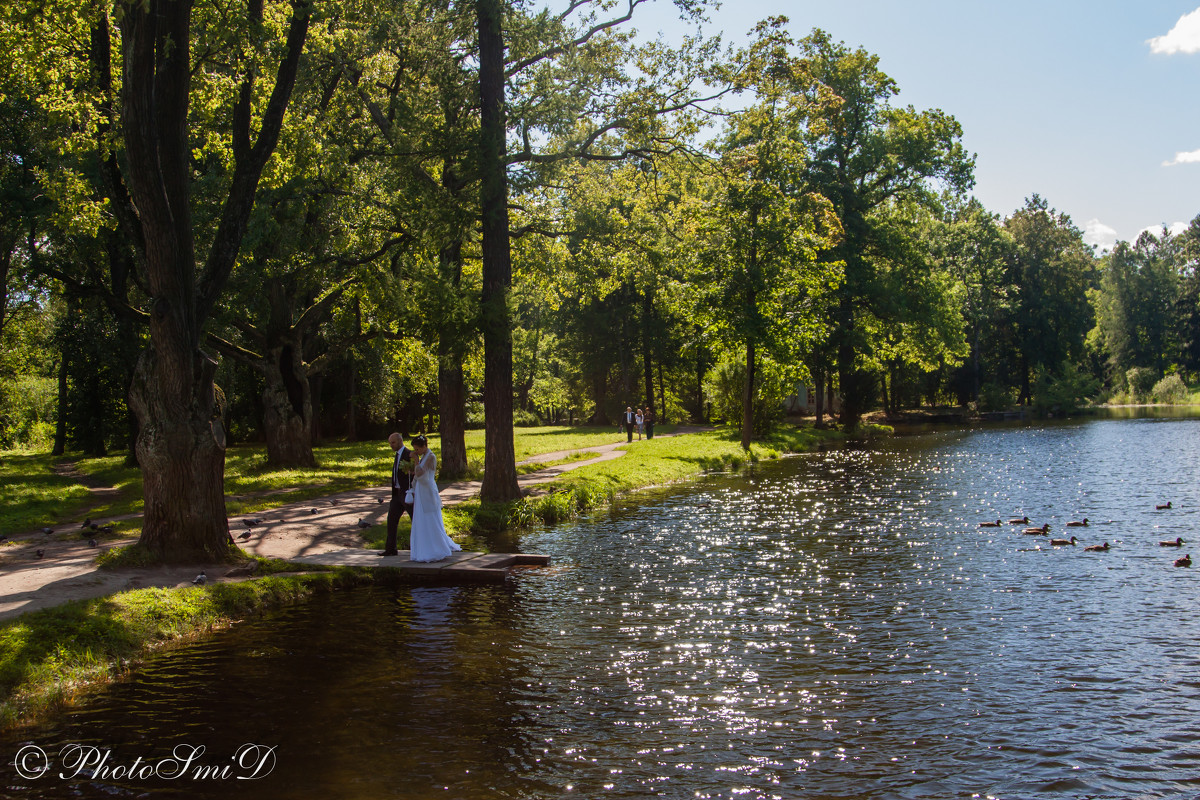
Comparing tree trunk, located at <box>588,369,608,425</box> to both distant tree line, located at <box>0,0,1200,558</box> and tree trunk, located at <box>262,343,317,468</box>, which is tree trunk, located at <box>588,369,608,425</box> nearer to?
distant tree line, located at <box>0,0,1200,558</box>

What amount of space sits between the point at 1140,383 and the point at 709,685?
89.1 metres

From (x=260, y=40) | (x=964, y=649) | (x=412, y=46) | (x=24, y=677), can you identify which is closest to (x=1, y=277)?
(x=412, y=46)

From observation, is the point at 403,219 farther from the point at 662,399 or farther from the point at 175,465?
the point at 662,399

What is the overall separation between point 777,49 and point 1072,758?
17.3 m

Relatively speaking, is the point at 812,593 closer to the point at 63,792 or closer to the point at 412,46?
the point at 63,792

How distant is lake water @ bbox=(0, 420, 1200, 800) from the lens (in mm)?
6793

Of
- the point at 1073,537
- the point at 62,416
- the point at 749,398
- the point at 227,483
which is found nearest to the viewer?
the point at 1073,537

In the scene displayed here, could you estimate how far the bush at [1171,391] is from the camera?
7738 centimetres

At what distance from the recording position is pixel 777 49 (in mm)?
19859

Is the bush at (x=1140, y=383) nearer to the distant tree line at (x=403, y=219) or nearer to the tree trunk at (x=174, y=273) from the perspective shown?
the distant tree line at (x=403, y=219)

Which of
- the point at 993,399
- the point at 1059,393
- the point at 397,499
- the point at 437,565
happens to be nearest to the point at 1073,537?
the point at 437,565

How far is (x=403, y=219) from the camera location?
67.4 ft

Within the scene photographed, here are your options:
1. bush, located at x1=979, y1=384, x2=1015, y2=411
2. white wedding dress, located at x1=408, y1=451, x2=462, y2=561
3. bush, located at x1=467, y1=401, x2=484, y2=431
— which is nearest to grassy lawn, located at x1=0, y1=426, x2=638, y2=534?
white wedding dress, located at x1=408, y1=451, x2=462, y2=561

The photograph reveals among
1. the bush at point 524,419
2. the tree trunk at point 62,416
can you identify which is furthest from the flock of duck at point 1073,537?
the bush at point 524,419
